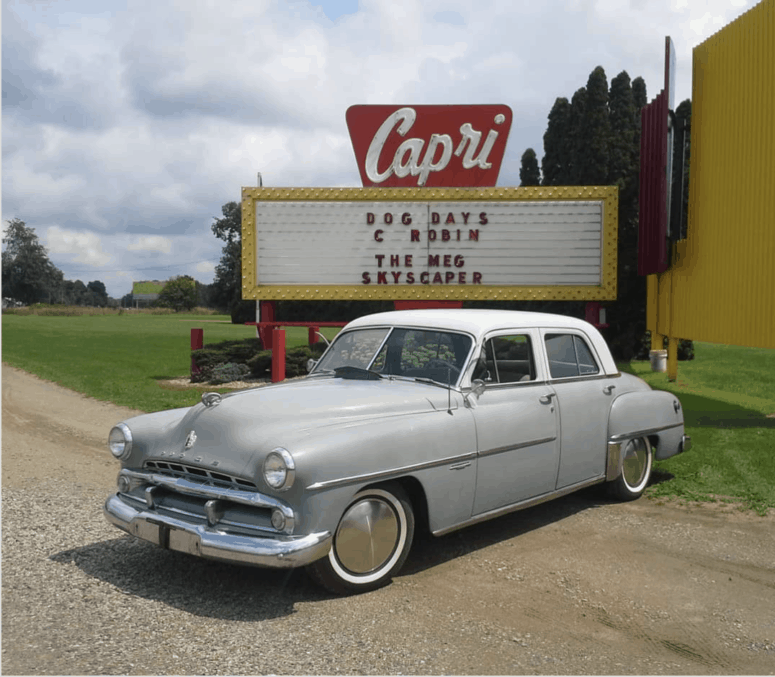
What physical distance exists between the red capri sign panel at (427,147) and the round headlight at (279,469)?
12296 mm

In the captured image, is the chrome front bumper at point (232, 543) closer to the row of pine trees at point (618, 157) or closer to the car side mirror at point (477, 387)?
the car side mirror at point (477, 387)

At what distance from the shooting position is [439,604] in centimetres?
445

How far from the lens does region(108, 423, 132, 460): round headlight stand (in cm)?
511

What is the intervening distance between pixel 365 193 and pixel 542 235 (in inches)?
144

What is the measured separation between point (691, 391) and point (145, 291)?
508 feet

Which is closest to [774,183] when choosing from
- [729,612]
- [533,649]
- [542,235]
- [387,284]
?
[542,235]

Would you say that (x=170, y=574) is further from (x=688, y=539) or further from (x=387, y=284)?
(x=387, y=284)

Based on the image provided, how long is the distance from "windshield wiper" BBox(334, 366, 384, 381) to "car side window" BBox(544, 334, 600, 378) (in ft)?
4.72

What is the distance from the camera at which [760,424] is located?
11578mm

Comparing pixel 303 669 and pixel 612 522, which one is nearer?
pixel 303 669

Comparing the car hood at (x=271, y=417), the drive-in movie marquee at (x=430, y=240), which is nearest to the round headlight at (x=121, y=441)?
the car hood at (x=271, y=417)

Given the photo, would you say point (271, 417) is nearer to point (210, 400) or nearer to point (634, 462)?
point (210, 400)

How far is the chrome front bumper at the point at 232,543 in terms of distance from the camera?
13.5ft

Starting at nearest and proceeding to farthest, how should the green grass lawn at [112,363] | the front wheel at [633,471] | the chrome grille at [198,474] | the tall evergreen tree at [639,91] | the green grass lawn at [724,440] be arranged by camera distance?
the chrome grille at [198,474]
the front wheel at [633,471]
the green grass lawn at [724,440]
the green grass lawn at [112,363]
the tall evergreen tree at [639,91]
